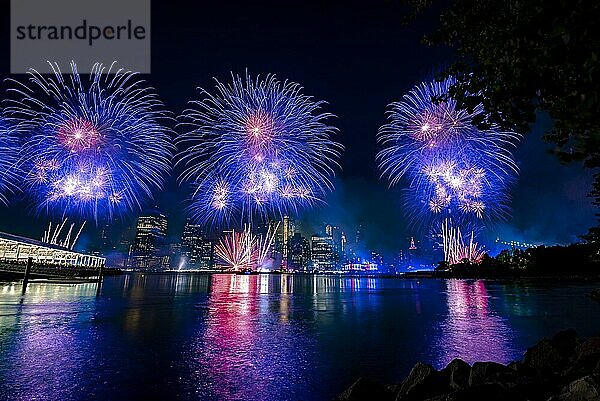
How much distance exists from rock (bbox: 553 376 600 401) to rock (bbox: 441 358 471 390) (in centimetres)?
293

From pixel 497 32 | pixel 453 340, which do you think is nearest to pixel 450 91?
pixel 497 32

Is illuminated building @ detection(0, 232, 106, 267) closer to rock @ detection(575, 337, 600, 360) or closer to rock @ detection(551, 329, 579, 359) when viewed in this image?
rock @ detection(551, 329, 579, 359)

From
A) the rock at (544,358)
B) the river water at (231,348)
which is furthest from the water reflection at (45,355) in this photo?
the rock at (544,358)

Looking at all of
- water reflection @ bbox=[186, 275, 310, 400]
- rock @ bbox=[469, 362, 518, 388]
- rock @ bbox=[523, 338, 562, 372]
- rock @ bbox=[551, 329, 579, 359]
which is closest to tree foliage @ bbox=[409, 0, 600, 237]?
rock @ bbox=[469, 362, 518, 388]

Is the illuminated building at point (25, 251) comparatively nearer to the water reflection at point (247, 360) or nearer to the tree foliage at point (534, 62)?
the water reflection at point (247, 360)

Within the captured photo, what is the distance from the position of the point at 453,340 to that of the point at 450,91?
53.6 ft

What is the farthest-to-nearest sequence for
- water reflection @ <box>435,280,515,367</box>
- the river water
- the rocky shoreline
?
water reflection @ <box>435,280,515,367</box>, the river water, the rocky shoreline

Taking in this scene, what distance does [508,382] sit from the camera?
9023 millimetres

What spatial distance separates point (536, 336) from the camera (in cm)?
2317

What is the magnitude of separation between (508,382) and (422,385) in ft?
6.07

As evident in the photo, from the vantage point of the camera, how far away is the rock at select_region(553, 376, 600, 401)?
6.82 m

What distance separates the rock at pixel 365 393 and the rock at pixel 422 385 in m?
0.32

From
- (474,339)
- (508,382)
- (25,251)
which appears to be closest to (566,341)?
(474,339)

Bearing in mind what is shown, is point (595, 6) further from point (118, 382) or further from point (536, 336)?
point (536, 336)
